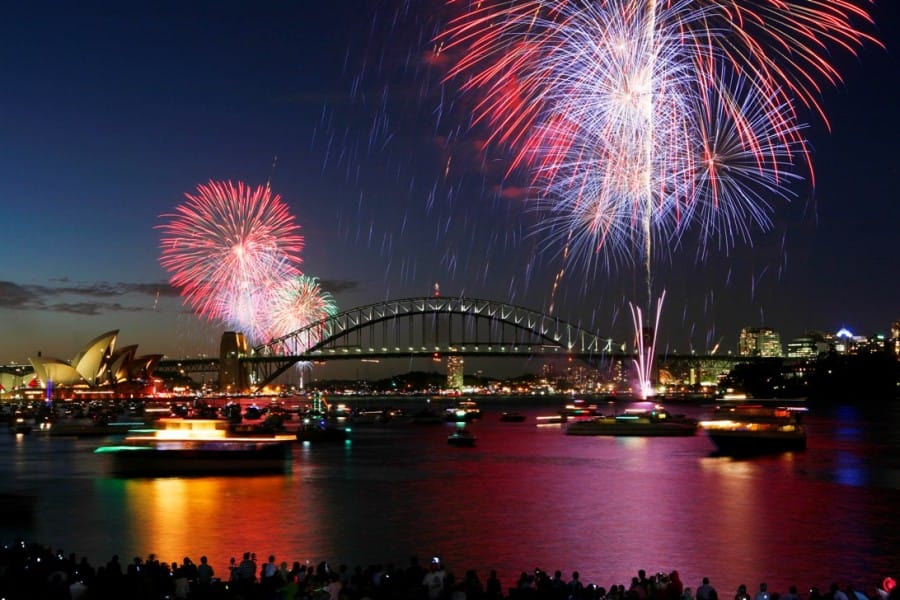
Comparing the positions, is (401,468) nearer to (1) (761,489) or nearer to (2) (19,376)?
(1) (761,489)

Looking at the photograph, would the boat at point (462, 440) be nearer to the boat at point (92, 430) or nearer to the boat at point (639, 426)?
the boat at point (639, 426)

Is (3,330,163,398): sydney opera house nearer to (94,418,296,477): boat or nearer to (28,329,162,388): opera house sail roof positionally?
(28,329,162,388): opera house sail roof

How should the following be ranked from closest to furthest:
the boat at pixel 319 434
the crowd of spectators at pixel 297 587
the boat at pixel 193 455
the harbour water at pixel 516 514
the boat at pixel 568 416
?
the crowd of spectators at pixel 297 587 < the harbour water at pixel 516 514 < the boat at pixel 193 455 < the boat at pixel 319 434 < the boat at pixel 568 416

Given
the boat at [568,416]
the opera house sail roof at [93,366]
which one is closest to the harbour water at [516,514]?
the boat at [568,416]

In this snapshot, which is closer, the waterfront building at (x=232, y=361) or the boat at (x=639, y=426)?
the boat at (x=639, y=426)

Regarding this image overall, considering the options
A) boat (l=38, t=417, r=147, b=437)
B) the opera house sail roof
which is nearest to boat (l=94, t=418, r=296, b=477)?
boat (l=38, t=417, r=147, b=437)

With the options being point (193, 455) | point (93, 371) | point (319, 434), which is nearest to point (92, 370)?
point (93, 371)
